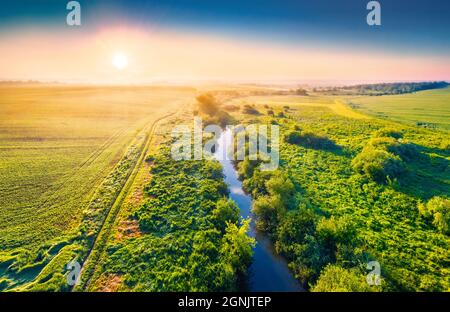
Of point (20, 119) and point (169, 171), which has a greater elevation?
point (20, 119)

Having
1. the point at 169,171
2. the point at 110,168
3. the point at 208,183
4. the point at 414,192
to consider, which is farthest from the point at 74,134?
the point at 414,192

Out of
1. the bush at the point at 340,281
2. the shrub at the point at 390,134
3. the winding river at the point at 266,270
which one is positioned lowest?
the winding river at the point at 266,270

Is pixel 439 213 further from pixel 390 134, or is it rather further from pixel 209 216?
pixel 390 134

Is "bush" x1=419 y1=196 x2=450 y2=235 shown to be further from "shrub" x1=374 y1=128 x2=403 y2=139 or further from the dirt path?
the dirt path

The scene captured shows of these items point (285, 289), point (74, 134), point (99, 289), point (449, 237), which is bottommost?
point (285, 289)

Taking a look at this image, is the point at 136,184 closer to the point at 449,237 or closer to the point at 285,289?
the point at 285,289

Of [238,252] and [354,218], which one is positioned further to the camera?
[354,218]

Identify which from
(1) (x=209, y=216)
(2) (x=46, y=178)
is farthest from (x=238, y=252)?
(2) (x=46, y=178)

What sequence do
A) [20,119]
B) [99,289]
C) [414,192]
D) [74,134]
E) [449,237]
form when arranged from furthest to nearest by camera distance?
[20,119], [74,134], [414,192], [449,237], [99,289]

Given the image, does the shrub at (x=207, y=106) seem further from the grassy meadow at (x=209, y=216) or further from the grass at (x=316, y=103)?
the grassy meadow at (x=209, y=216)

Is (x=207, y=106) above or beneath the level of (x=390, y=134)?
above

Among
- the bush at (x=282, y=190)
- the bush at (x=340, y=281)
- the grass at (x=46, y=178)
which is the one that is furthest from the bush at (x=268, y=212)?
the grass at (x=46, y=178)
